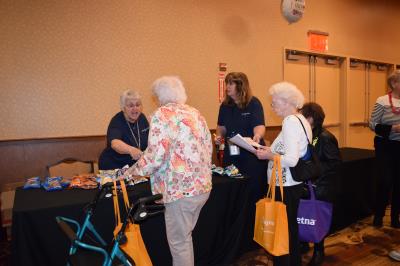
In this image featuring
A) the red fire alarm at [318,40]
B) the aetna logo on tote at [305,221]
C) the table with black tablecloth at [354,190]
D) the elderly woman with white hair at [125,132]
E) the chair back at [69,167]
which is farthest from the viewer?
the red fire alarm at [318,40]

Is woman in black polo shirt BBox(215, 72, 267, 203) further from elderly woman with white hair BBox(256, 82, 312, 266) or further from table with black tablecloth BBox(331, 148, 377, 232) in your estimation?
table with black tablecloth BBox(331, 148, 377, 232)

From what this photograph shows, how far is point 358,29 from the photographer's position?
616 centimetres

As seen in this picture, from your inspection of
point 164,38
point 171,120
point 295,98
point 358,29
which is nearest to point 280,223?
point 295,98

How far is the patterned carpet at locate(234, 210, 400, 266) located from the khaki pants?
978mm

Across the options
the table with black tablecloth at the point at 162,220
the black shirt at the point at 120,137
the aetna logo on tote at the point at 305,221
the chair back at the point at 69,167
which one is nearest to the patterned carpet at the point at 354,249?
the table with black tablecloth at the point at 162,220

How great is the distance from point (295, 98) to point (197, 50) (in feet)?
7.69

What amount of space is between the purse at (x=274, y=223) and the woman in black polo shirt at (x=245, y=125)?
1.87 ft

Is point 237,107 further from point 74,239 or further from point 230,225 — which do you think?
point 74,239

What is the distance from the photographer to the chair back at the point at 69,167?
316 centimetres

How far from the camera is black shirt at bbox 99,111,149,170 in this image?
Result: 99.4 inches

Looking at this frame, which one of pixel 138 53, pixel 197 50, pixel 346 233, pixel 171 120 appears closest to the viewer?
pixel 171 120

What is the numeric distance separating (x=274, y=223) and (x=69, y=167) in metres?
2.16

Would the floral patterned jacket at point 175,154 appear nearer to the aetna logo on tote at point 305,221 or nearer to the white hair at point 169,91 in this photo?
the white hair at point 169,91

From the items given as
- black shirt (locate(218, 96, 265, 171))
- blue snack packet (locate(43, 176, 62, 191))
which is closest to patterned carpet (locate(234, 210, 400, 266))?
black shirt (locate(218, 96, 265, 171))
